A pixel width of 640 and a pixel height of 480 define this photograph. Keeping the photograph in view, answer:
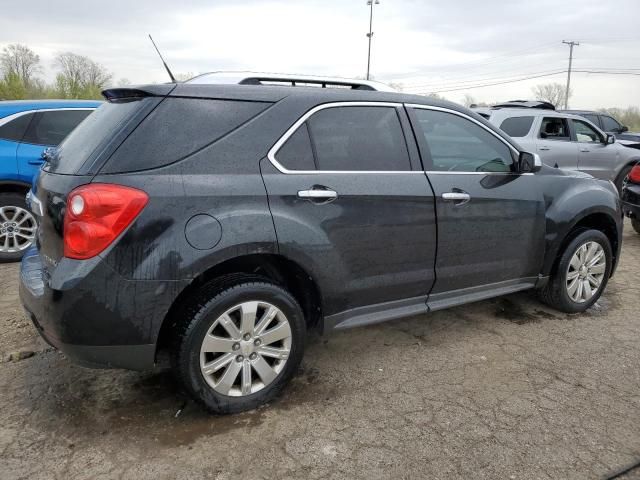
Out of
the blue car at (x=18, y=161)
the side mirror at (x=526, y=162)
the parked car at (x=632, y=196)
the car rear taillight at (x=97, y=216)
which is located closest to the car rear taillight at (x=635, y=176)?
the parked car at (x=632, y=196)

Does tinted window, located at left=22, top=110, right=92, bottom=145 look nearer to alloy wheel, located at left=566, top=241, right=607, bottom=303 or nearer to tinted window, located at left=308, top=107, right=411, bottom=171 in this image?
Result: tinted window, located at left=308, top=107, right=411, bottom=171

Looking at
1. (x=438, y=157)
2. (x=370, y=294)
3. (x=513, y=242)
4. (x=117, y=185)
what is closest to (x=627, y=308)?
(x=513, y=242)

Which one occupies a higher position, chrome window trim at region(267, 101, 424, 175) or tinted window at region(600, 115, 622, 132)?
tinted window at region(600, 115, 622, 132)

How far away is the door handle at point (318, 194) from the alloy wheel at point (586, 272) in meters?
2.38

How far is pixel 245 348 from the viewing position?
107 inches

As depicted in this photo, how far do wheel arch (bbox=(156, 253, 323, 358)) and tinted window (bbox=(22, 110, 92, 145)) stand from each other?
3.81 metres

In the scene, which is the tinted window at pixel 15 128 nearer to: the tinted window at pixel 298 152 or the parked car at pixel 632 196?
the tinted window at pixel 298 152

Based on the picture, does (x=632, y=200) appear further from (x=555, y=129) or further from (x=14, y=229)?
(x=14, y=229)

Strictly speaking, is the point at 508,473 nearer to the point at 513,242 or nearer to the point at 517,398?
the point at 517,398

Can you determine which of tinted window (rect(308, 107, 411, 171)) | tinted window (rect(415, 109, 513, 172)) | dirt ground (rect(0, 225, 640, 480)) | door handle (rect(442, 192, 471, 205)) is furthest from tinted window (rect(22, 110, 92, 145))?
door handle (rect(442, 192, 471, 205))

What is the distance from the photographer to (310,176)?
2.83 meters

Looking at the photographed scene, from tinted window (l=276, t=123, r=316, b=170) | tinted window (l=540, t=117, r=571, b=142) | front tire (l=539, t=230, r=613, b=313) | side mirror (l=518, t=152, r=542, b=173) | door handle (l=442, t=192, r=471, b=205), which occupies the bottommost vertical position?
front tire (l=539, t=230, r=613, b=313)

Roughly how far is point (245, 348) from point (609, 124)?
49.4 ft

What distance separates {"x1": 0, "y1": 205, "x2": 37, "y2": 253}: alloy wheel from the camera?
5500 millimetres
